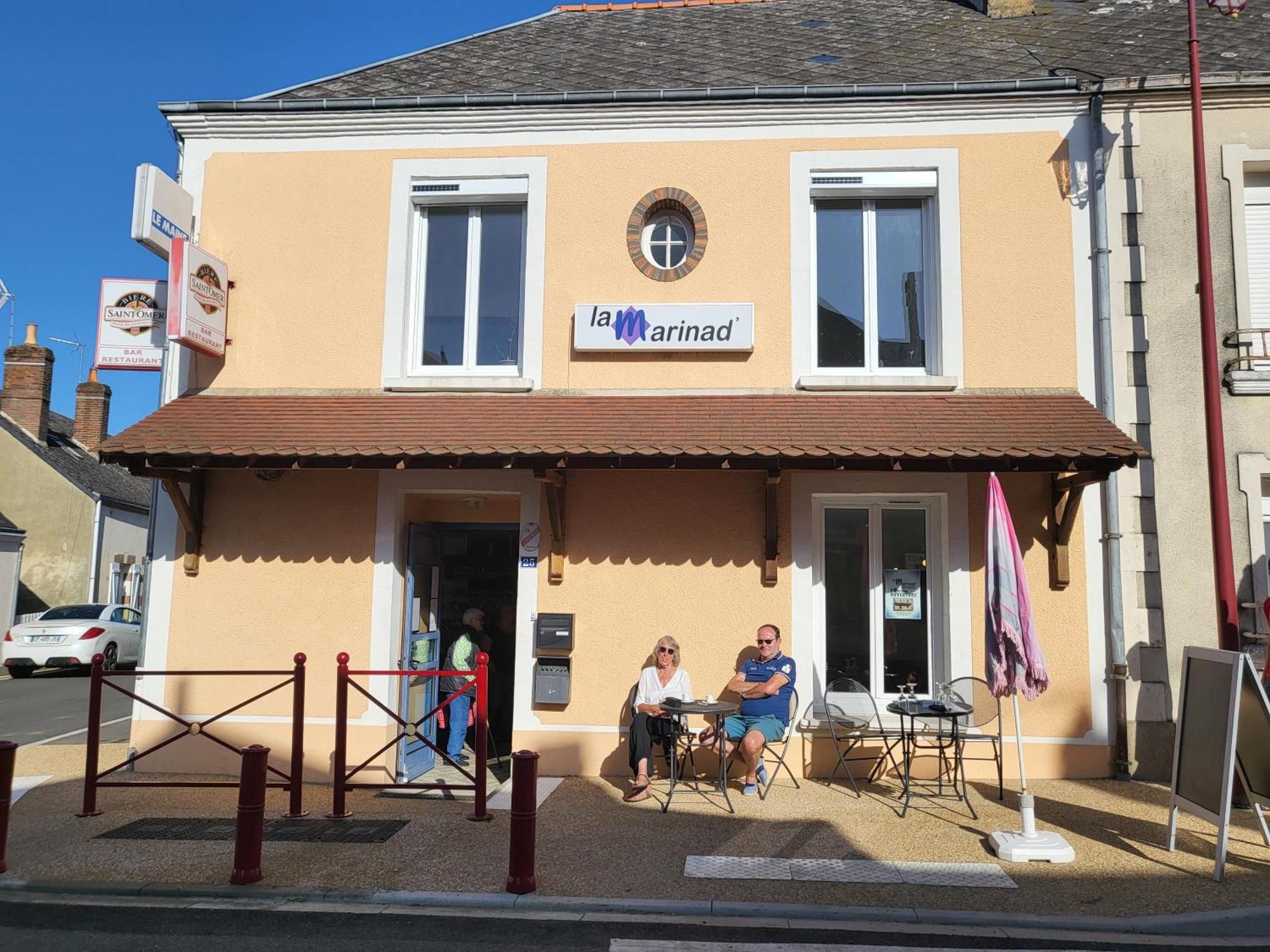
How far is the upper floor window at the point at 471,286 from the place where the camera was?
30.2 ft

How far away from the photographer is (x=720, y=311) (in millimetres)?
8625

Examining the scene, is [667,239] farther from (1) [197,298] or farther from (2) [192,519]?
(2) [192,519]

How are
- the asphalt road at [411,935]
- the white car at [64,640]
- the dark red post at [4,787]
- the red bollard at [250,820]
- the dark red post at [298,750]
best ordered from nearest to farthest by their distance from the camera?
1. the asphalt road at [411,935]
2. the red bollard at [250,820]
3. the dark red post at [4,787]
4. the dark red post at [298,750]
5. the white car at [64,640]

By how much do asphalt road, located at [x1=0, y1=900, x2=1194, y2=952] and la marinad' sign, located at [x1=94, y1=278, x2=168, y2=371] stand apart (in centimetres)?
541

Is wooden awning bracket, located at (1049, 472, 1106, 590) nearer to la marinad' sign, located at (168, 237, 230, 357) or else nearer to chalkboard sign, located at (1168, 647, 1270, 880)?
chalkboard sign, located at (1168, 647, 1270, 880)

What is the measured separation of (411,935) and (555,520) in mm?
3964

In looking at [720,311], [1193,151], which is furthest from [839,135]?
[1193,151]

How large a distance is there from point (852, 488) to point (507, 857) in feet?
Answer: 14.1

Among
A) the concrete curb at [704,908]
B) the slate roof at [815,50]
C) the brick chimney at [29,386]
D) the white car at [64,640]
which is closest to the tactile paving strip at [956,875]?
the concrete curb at [704,908]

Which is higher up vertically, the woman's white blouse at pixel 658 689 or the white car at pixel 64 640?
the woman's white blouse at pixel 658 689

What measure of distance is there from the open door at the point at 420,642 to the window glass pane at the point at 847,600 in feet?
11.9

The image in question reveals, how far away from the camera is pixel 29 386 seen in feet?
82.6

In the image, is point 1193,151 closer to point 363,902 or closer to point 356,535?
point 356,535

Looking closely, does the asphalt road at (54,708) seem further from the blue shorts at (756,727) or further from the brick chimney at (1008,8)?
the brick chimney at (1008,8)
